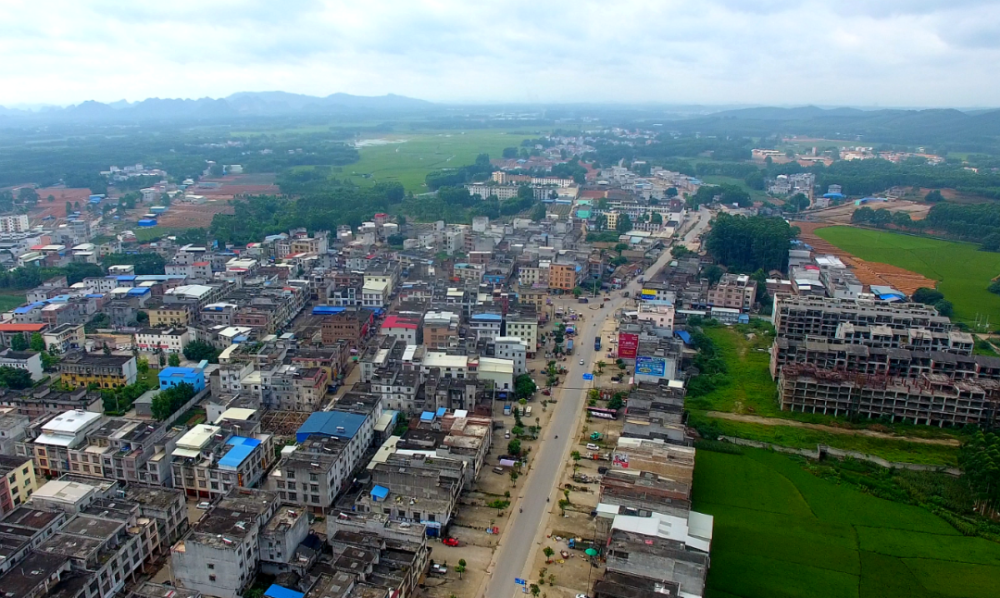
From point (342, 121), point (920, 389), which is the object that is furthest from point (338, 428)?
point (342, 121)

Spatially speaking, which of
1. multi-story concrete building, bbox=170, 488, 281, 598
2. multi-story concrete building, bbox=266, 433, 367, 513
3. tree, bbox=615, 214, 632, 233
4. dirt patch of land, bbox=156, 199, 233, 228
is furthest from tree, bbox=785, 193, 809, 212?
multi-story concrete building, bbox=170, 488, 281, 598

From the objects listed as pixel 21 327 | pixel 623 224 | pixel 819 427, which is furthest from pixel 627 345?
pixel 623 224

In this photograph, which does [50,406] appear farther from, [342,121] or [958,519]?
[342,121]

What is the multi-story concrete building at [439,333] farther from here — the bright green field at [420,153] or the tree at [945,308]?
the bright green field at [420,153]

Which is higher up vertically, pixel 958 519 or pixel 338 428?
pixel 338 428

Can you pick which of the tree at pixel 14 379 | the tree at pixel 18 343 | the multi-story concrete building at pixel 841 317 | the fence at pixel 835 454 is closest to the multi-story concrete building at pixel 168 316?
the tree at pixel 18 343

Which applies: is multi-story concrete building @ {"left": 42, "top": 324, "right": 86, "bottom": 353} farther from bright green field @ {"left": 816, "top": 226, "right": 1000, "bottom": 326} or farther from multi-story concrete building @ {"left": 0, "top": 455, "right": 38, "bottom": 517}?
bright green field @ {"left": 816, "top": 226, "right": 1000, "bottom": 326}
